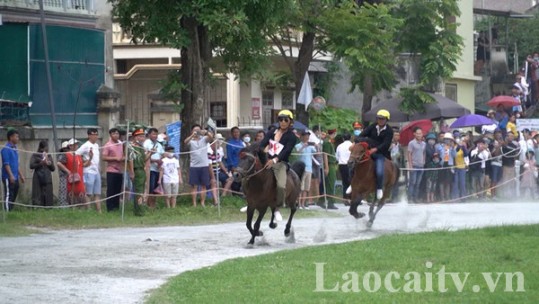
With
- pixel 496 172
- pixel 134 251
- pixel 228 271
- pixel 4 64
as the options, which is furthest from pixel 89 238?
pixel 496 172

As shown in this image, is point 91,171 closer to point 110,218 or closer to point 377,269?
point 110,218

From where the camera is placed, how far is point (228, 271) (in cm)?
1590

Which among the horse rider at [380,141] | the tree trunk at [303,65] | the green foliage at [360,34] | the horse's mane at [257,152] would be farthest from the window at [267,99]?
the horse's mane at [257,152]

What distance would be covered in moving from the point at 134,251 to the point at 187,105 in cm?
1125

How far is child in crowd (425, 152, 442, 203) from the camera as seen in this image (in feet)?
113

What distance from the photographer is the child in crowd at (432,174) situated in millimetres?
34500

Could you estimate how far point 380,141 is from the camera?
24.3 metres

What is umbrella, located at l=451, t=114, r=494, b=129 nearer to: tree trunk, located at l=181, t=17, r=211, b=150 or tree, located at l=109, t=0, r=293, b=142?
tree, located at l=109, t=0, r=293, b=142

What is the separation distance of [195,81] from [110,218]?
5.45 meters

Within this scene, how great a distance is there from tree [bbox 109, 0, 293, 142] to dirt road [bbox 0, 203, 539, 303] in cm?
504

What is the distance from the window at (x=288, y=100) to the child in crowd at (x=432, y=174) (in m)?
15.6

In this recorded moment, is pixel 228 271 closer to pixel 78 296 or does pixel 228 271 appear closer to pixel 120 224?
pixel 78 296

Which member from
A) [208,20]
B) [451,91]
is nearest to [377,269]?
[208,20]

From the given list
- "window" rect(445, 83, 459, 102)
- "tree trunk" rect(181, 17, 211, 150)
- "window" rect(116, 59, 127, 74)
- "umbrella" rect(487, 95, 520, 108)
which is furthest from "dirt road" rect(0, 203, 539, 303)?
"window" rect(445, 83, 459, 102)
